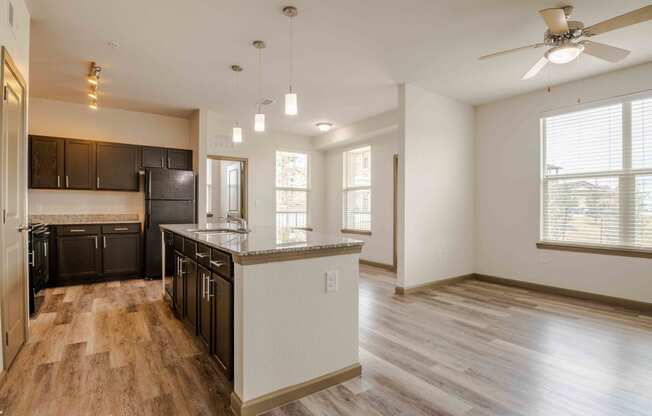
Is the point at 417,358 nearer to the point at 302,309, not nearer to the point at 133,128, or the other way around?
the point at 302,309

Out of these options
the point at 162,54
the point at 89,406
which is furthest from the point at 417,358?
the point at 162,54

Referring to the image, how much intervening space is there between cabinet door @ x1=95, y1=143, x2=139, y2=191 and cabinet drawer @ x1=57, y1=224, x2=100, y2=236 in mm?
656

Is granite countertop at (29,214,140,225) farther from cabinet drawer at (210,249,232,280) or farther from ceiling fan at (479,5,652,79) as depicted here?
ceiling fan at (479,5,652,79)

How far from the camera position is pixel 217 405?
194cm

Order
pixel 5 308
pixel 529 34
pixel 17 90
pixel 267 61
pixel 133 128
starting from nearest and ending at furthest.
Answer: pixel 5 308, pixel 17 90, pixel 529 34, pixel 267 61, pixel 133 128

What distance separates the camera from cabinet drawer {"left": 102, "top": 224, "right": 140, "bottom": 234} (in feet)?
16.5

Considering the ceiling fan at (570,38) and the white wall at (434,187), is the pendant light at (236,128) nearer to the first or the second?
the white wall at (434,187)

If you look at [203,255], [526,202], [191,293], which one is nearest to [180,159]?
[191,293]

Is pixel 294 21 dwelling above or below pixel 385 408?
above

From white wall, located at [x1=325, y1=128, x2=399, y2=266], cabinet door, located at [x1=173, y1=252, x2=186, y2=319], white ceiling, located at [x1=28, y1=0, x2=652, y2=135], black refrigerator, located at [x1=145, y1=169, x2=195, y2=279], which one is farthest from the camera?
white wall, located at [x1=325, y1=128, x2=399, y2=266]

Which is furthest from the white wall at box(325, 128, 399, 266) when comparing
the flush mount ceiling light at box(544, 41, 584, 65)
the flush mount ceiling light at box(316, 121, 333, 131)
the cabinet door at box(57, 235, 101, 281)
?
the cabinet door at box(57, 235, 101, 281)

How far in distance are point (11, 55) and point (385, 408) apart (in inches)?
134

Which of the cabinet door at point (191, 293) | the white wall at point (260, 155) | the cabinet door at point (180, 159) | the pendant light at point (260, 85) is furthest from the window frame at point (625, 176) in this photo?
the cabinet door at point (180, 159)

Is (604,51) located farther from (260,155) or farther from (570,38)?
(260,155)
